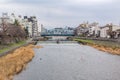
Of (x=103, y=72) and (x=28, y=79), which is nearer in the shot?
(x=28, y=79)

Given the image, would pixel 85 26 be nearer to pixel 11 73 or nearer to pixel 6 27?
pixel 6 27

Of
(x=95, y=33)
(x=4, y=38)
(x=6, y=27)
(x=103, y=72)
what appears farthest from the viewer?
(x=95, y=33)

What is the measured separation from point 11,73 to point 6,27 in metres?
47.8

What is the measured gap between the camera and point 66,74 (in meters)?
26.9

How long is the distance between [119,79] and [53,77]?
5291 mm

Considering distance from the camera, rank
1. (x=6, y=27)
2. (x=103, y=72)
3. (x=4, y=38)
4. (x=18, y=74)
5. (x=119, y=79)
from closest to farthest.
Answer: (x=119, y=79) < (x=18, y=74) < (x=103, y=72) < (x=4, y=38) < (x=6, y=27)

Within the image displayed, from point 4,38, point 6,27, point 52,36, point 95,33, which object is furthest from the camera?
point 52,36

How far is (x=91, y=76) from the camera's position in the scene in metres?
25.9

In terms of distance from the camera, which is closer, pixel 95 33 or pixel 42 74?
pixel 42 74

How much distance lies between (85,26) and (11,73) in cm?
16914

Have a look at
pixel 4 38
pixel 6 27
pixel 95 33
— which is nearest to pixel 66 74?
pixel 4 38

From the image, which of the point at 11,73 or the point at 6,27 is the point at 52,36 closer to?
the point at 6,27

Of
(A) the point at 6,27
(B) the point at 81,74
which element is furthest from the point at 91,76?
(A) the point at 6,27

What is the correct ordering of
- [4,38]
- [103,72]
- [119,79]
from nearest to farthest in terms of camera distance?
[119,79] < [103,72] < [4,38]
